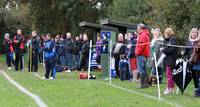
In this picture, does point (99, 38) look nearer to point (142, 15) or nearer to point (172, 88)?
point (172, 88)

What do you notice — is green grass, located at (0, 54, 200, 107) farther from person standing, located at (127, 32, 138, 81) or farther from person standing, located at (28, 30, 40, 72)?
person standing, located at (28, 30, 40, 72)

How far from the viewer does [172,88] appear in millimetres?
16391

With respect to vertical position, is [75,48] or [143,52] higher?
[143,52]

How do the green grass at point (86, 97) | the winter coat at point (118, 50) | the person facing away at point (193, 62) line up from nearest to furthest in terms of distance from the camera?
the green grass at point (86, 97) < the person facing away at point (193, 62) < the winter coat at point (118, 50)

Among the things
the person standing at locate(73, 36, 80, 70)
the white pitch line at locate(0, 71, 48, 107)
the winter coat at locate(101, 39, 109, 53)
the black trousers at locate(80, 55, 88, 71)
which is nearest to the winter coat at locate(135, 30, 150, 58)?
the white pitch line at locate(0, 71, 48, 107)

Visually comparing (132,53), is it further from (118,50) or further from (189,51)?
(189,51)

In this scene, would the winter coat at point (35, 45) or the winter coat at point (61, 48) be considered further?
the winter coat at point (61, 48)

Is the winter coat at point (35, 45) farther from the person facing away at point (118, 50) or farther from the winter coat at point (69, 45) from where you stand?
the person facing away at point (118, 50)

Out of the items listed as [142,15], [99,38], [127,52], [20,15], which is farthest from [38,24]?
[127,52]

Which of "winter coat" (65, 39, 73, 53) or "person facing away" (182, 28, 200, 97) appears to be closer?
"person facing away" (182, 28, 200, 97)

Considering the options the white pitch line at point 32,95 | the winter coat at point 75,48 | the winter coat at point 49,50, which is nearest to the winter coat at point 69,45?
the winter coat at point 75,48

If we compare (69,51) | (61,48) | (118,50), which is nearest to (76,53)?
(69,51)

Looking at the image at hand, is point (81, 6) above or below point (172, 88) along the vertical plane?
above

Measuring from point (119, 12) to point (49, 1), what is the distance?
26.4ft
